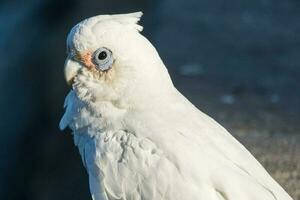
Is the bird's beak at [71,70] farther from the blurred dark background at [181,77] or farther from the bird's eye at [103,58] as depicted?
the blurred dark background at [181,77]

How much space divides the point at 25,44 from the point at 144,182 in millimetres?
2748

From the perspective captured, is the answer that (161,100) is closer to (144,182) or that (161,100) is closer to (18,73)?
(144,182)

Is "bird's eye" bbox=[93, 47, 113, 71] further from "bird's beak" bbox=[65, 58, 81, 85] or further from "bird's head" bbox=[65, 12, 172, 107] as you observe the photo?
"bird's beak" bbox=[65, 58, 81, 85]

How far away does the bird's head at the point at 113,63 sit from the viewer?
486 cm

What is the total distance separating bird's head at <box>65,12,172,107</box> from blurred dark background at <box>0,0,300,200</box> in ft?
4.91

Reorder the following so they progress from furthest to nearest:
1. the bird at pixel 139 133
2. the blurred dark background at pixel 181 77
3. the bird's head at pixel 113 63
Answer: the blurred dark background at pixel 181 77
the bird's head at pixel 113 63
the bird at pixel 139 133

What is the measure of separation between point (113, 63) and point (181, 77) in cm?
486

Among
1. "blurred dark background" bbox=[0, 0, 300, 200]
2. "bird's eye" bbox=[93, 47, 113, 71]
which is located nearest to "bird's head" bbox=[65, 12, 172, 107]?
"bird's eye" bbox=[93, 47, 113, 71]

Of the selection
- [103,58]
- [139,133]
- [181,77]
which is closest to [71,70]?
[103,58]

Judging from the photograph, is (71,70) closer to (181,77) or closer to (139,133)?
(139,133)

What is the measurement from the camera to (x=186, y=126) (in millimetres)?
4863

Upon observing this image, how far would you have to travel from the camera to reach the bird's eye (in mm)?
4871

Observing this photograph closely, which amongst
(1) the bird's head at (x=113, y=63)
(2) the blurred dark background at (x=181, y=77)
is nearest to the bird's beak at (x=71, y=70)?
(1) the bird's head at (x=113, y=63)

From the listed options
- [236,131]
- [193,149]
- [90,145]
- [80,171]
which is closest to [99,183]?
[90,145]
